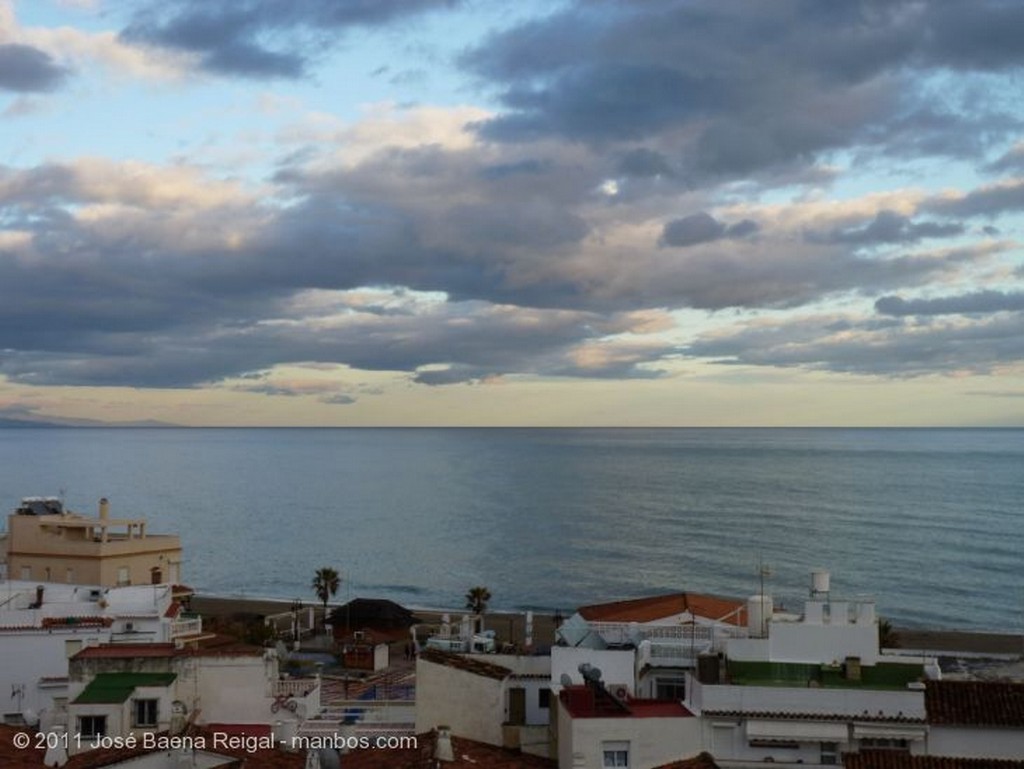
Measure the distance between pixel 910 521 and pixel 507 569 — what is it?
186 feet

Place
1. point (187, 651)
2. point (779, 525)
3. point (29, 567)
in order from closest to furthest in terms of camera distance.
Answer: point (187, 651)
point (29, 567)
point (779, 525)

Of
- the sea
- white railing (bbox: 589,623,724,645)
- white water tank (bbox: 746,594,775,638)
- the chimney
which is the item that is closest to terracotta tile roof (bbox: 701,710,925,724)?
white water tank (bbox: 746,594,775,638)

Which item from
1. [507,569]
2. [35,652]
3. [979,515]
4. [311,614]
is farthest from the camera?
[979,515]

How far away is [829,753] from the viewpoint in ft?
77.2

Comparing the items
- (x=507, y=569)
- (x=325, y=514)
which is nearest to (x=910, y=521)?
(x=507, y=569)

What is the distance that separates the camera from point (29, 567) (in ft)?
198

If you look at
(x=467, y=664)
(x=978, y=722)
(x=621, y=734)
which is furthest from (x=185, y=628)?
(x=978, y=722)

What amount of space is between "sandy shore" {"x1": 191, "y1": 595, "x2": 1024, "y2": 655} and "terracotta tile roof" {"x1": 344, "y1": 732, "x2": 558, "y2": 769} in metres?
32.0

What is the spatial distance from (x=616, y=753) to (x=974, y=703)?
737 centimetres

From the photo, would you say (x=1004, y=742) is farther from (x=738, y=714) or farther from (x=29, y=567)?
(x=29, y=567)

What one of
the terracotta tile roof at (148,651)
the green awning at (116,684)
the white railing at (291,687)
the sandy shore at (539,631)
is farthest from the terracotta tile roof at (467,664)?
the sandy shore at (539,631)

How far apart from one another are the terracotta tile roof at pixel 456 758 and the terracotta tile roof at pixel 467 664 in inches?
63.7

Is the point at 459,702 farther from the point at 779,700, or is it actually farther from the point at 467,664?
the point at 779,700

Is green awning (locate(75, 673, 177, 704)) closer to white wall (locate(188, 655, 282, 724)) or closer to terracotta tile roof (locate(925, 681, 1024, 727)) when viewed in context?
white wall (locate(188, 655, 282, 724))
